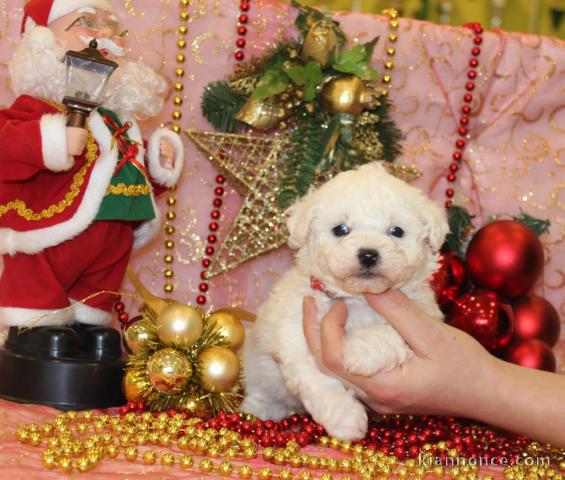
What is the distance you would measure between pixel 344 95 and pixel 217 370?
1.05 metres

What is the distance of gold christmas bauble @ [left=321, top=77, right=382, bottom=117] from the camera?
7.96 ft

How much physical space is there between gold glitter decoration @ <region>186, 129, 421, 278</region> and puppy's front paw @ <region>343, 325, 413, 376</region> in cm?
81

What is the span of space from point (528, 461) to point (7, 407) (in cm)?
132

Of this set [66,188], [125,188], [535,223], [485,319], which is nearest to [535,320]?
[485,319]

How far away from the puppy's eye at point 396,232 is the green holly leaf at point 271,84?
0.76m

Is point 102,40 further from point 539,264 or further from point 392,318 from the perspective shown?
point 539,264

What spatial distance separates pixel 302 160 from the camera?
2457mm

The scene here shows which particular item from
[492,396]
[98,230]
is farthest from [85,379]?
[492,396]

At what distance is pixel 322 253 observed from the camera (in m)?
1.89

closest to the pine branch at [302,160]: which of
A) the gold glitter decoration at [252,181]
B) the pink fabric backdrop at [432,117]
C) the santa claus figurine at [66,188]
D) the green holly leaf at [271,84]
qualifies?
the gold glitter decoration at [252,181]

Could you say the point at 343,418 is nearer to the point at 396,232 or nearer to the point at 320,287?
the point at 320,287

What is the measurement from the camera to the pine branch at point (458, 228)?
2.61 meters

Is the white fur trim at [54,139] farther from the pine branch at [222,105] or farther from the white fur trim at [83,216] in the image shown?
the pine branch at [222,105]

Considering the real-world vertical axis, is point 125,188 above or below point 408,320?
above
